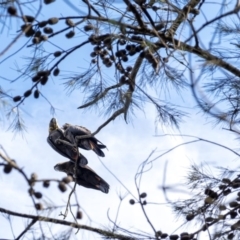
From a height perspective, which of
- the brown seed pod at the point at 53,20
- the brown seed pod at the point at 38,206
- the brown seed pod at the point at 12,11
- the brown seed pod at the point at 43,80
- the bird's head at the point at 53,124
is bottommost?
the brown seed pod at the point at 38,206

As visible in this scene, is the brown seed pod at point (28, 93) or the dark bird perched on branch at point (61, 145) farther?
the dark bird perched on branch at point (61, 145)

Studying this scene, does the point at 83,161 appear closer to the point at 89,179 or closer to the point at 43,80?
the point at 89,179

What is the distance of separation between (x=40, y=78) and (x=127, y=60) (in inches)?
11.3

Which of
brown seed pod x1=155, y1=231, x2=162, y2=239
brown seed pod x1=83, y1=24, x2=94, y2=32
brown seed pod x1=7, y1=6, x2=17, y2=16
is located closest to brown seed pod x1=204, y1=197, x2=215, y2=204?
brown seed pod x1=155, y1=231, x2=162, y2=239

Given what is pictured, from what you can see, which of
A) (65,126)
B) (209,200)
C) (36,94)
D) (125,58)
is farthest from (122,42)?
(209,200)

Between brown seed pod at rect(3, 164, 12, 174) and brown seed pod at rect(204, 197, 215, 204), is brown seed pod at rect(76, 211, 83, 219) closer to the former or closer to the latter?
brown seed pod at rect(3, 164, 12, 174)

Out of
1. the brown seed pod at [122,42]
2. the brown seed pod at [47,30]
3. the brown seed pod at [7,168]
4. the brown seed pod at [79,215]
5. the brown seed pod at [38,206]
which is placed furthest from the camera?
the brown seed pod at [122,42]

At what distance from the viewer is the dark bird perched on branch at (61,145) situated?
2.18 metres

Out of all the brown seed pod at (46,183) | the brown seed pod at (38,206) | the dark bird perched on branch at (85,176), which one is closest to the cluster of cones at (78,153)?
the dark bird perched on branch at (85,176)

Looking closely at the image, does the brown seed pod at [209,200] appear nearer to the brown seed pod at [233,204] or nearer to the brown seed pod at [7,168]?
the brown seed pod at [233,204]

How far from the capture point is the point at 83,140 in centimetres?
216

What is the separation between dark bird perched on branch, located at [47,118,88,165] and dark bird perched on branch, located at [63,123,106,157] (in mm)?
20

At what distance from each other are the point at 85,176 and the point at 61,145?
0.49 feet

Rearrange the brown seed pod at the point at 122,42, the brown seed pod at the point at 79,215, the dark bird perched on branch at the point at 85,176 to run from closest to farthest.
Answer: the brown seed pod at the point at 79,215, the brown seed pod at the point at 122,42, the dark bird perched on branch at the point at 85,176
